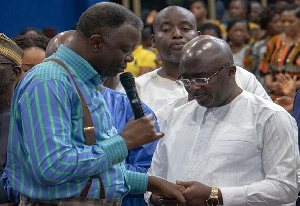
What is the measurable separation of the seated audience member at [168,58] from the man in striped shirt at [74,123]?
199 cm

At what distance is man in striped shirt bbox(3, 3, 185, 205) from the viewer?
329 centimetres

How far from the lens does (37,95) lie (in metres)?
3.30

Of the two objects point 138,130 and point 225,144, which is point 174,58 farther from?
point 138,130

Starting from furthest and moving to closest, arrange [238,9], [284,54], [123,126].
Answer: [238,9] → [284,54] → [123,126]

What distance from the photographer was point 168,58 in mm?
5715

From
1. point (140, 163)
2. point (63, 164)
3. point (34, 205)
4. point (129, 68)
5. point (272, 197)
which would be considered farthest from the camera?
point (129, 68)

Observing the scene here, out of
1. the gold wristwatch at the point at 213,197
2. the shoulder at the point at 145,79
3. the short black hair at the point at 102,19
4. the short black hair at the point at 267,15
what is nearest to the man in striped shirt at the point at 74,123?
the short black hair at the point at 102,19

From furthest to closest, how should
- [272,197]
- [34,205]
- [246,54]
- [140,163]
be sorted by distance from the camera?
[246,54] < [140,163] < [272,197] < [34,205]

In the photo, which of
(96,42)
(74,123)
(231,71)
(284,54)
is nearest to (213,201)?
(231,71)

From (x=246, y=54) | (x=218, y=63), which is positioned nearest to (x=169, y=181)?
(x=218, y=63)

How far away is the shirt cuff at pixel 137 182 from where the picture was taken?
12.9 ft

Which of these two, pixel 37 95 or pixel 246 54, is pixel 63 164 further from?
pixel 246 54

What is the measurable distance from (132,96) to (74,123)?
0.30 metres

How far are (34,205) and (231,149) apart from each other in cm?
111
